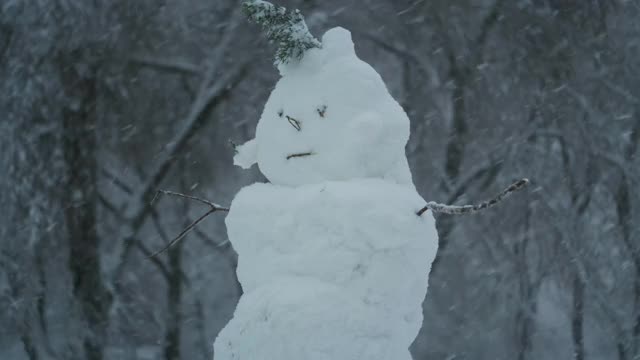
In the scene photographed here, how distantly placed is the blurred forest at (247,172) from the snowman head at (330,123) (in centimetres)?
403

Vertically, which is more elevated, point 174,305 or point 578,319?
point 174,305

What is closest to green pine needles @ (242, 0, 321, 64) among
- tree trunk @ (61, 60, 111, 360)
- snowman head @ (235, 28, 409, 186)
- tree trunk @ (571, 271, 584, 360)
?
snowman head @ (235, 28, 409, 186)

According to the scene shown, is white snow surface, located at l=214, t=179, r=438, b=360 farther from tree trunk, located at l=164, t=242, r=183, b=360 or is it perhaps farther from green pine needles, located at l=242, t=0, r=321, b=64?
tree trunk, located at l=164, t=242, r=183, b=360

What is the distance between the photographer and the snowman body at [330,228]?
2.47 metres

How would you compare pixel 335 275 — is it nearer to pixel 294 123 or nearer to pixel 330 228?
pixel 330 228

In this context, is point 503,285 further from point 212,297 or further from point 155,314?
point 155,314

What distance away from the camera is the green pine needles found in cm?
274

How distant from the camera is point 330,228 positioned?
2.54 metres

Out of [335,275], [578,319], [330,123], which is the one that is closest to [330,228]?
[335,275]

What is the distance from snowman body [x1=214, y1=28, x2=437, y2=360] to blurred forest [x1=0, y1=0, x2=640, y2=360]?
410 centimetres

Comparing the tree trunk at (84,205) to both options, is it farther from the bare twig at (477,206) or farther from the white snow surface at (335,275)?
the bare twig at (477,206)

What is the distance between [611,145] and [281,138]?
222 inches

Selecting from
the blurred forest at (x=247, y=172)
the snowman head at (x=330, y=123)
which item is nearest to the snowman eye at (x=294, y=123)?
the snowman head at (x=330, y=123)

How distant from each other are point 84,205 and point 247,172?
6.11 feet
